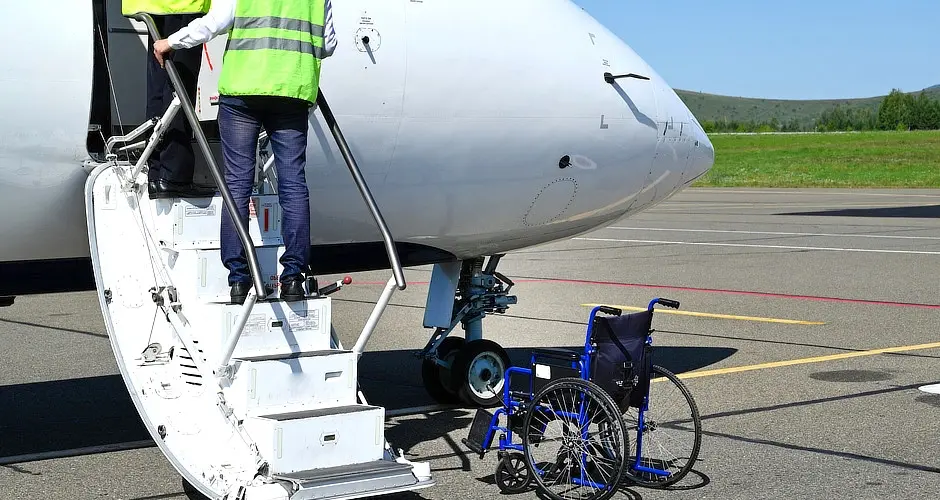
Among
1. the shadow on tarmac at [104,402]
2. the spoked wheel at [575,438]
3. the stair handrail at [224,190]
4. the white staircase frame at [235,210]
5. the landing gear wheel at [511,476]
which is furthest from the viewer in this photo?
the shadow on tarmac at [104,402]

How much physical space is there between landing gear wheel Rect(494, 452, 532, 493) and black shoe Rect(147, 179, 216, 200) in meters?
2.27

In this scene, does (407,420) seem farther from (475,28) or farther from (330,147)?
(475,28)

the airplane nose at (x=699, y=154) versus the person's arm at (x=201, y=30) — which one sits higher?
the person's arm at (x=201, y=30)

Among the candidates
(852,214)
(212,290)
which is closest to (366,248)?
(212,290)

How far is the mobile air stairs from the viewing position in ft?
18.8

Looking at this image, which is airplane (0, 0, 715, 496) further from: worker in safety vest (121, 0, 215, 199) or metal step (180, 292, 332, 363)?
metal step (180, 292, 332, 363)

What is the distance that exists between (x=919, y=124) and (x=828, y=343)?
188450 mm

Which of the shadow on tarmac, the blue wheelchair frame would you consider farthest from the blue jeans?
the shadow on tarmac

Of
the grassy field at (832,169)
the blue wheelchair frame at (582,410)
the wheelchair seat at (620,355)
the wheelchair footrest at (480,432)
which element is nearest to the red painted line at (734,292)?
the blue wheelchair frame at (582,410)

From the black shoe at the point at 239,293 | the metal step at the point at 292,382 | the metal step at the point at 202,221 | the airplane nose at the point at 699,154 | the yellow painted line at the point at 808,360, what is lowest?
the yellow painted line at the point at 808,360

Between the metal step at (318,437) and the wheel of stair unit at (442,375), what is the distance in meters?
3.31

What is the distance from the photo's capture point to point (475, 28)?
8.21 meters

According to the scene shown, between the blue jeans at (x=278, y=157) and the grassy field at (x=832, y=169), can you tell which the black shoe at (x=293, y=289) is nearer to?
the blue jeans at (x=278, y=157)

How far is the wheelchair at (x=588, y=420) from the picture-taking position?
21.6 ft
